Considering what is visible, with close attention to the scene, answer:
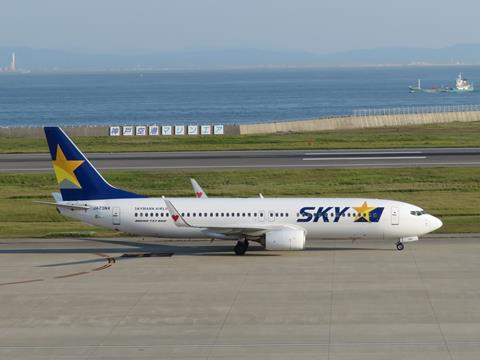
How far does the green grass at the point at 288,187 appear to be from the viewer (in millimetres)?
68688

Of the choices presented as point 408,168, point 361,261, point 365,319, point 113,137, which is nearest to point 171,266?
point 361,261

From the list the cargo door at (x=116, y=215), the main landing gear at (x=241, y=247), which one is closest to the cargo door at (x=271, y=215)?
the main landing gear at (x=241, y=247)

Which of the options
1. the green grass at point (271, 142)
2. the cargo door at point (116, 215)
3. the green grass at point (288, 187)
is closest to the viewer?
the cargo door at point (116, 215)

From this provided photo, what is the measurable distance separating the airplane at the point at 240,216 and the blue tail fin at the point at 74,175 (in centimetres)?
6

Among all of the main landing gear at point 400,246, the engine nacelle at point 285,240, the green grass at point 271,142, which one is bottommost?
the main landing gear at point 400,246

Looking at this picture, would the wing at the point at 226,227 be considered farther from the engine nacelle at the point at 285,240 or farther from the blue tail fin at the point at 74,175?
the blue tail fin at the point at 74,175

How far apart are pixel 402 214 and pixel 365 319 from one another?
16395 millimetres

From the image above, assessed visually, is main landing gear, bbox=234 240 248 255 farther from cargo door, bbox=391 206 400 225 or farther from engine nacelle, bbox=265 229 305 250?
cargo door, bbox=391 206 400 225

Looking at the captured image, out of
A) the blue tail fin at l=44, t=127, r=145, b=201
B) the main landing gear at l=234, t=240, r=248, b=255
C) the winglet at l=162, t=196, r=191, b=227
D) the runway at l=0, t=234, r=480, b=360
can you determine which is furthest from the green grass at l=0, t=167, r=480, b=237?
the main landing gear at l=234, t=240, r=248, b=255

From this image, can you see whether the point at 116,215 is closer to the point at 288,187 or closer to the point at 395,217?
the point at 395,217

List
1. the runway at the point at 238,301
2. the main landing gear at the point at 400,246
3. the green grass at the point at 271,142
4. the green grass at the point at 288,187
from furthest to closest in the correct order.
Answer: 1. the green grass at the point at 271,142
2. the green grass at the point at 288,187
3. the main landing gear at the point at 400,246
4. the runway at the point at 238,301

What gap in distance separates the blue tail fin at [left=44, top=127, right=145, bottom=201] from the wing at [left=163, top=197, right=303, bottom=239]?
314cm

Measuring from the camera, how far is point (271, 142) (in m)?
114

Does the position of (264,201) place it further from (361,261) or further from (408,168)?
(408,168)
